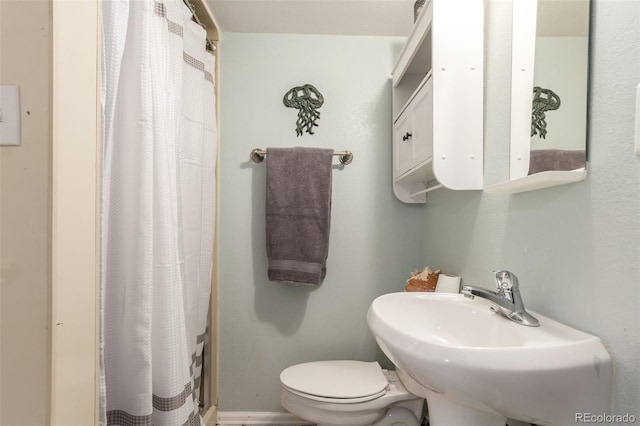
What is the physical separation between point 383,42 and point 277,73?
1.92ft

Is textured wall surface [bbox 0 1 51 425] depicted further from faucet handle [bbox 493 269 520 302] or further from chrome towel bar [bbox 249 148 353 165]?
chrome towel bar [bbox 249 148 353 165]

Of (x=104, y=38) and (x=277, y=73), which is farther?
(x=277, y=73)

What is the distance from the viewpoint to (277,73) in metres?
1.81

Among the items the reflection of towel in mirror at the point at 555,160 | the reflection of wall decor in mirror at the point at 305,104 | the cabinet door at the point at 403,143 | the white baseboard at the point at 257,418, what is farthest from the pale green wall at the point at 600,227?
the white baseboard at the point at 257,418

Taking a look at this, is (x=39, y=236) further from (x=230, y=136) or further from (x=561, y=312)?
(x=230, y=136)

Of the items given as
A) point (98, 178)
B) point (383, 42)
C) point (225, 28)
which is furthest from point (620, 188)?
point (225, 28)

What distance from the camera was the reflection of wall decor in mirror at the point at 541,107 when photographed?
771 mm

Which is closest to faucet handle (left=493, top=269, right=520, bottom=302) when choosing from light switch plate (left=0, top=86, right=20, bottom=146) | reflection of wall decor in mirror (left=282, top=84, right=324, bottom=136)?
light switch plate (left=0, top=86, right=20, bottom=146)

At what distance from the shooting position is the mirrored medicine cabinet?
694mm

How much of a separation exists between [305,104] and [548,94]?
3.94 feet

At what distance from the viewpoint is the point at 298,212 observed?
171 cm

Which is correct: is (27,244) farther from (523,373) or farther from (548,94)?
(548,94)

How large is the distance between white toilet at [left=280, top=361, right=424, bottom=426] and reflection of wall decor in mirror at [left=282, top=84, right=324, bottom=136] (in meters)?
1.17

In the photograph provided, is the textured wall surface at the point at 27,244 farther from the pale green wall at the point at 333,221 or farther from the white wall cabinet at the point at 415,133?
the pale green wall at the point at 333,221
